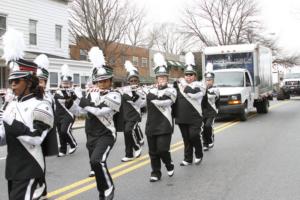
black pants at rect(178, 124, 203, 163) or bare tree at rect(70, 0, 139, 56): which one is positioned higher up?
bare tree at rect(70, 0, 139, 56)

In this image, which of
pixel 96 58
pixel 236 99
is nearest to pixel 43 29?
pixel 236 99

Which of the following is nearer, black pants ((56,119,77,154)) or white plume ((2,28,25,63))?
white plume ((2,28,25,63))

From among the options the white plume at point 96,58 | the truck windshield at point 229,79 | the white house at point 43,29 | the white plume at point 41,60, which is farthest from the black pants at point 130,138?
the white house at point 43,29

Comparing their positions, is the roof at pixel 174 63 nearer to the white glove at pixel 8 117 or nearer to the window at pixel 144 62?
the window at pixel 144 62

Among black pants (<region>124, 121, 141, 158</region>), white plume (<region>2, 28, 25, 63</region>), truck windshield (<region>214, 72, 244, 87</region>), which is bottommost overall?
black pants (<region>124, 121, 141, 158</region>)

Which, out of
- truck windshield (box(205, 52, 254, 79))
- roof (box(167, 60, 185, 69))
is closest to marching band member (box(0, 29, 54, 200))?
truck windshield (box(205, 52, 254, 79))

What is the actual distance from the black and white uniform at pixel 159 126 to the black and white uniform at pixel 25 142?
325cm

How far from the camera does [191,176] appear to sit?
7.92m

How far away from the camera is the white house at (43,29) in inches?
907

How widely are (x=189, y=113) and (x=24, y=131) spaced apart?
492 centimetres

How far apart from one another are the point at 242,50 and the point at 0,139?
1690cm

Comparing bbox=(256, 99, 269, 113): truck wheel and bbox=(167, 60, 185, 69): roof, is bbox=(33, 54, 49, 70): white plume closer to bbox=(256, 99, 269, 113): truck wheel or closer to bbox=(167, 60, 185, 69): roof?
bbox=(256, 99, 269, 113): truck wheel

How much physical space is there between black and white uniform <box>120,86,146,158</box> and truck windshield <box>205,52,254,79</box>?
10720 mm

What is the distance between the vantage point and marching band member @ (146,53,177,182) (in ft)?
24.6
